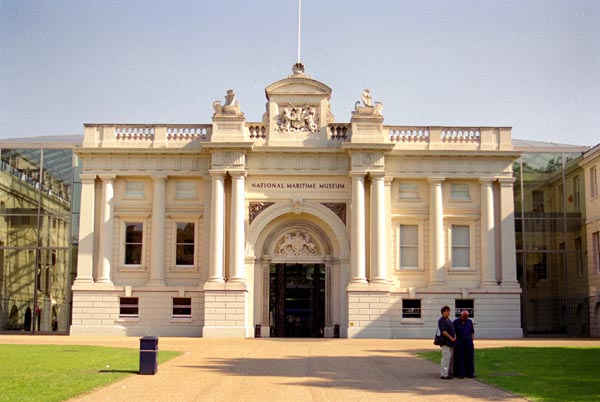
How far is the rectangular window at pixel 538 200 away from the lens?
46.4 meters

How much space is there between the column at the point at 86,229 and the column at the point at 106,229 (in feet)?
1.69

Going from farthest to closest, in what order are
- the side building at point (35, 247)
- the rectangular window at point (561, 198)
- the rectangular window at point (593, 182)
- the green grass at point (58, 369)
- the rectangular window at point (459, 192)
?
the rectangular window at point (561, 198), the side building at point (35, 247), the rectangular window at point (593, 182), the rectangular window at point (459, 192), the green grass at point (58, 369)

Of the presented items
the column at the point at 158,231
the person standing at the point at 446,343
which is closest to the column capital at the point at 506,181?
the column at the point at 158,231

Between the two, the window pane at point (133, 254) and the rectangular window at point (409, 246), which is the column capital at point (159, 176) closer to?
the window pane at point (133, 254)

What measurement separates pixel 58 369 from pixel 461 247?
85.4 ft

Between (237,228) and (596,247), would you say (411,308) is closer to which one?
(237,228)

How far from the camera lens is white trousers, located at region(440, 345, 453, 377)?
20.7m

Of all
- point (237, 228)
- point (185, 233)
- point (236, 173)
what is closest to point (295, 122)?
point (236, 173)

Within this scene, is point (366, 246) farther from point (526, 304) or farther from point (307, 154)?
point (526, 304)

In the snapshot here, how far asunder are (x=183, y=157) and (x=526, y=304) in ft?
64.6

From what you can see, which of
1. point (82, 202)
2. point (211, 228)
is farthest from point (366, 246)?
point (82, 202)

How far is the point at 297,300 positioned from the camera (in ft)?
142

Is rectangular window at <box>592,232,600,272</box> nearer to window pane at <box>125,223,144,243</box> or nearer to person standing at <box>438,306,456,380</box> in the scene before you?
window pane at <box>125,223,144,243</box>

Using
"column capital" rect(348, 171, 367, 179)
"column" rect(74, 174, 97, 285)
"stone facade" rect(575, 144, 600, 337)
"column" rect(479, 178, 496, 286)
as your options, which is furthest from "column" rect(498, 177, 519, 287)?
"column" rect(74, 174, 97, 285)
